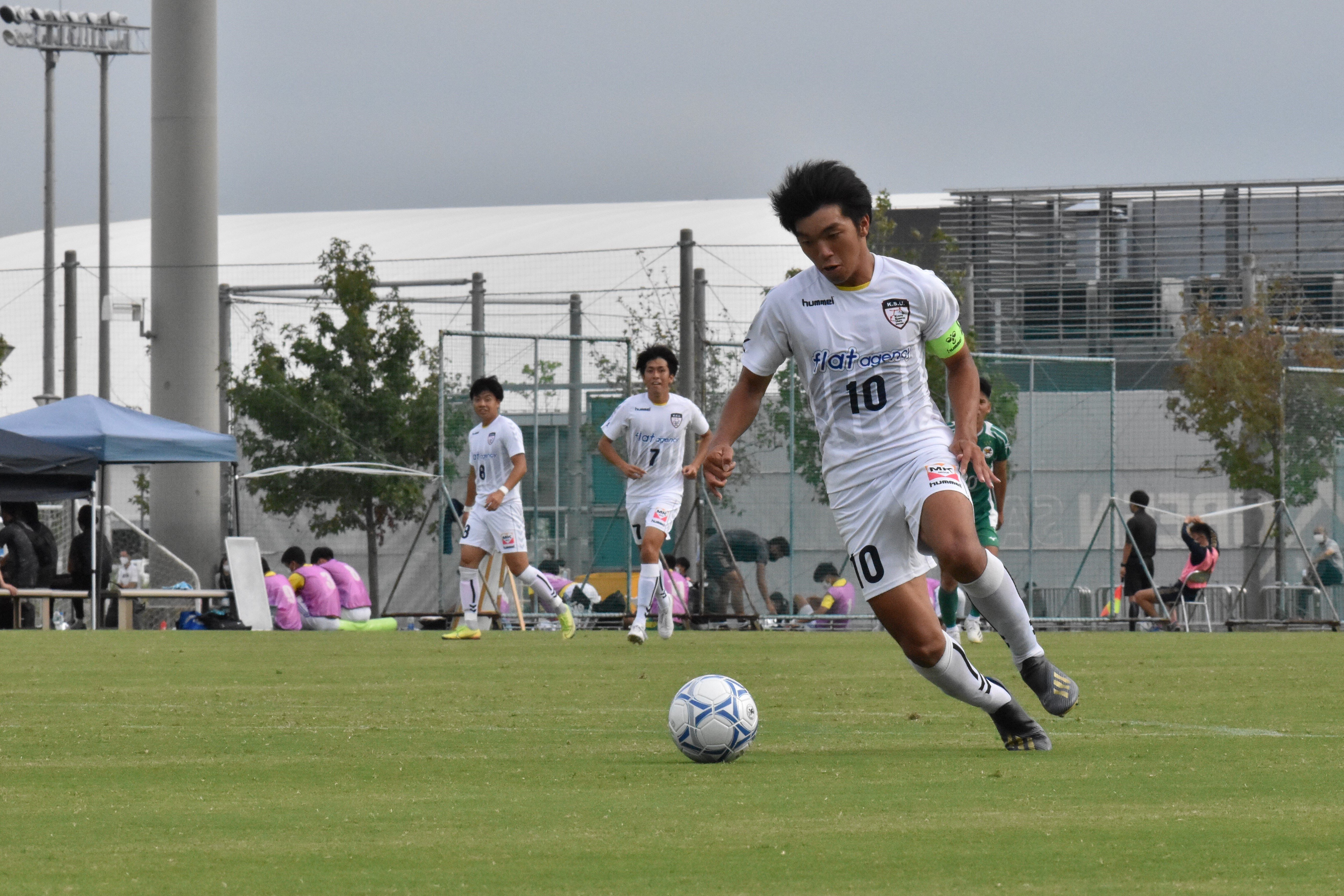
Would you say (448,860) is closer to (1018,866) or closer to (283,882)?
(283,882)

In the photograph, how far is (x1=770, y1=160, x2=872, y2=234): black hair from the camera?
6652 millimetres

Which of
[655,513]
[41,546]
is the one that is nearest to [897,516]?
[655,513]

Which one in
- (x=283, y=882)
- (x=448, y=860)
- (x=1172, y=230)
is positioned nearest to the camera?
(x=283, y=882)

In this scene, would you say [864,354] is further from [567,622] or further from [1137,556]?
[1137,556]

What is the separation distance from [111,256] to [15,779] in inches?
2246

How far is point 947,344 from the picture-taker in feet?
Result: 22.8

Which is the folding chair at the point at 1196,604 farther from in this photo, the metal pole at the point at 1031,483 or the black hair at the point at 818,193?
the black hair at the point at 818,193

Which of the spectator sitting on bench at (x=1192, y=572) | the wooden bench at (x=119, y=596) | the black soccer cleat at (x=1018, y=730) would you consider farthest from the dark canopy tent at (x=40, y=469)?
the black soccer cleat at (x=1018, y=730)

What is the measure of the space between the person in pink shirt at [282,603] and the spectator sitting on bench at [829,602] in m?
5.59

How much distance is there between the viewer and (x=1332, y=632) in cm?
2022

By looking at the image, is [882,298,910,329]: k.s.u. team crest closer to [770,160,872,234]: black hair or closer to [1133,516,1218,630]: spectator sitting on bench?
[770,160,872,234]: black hair

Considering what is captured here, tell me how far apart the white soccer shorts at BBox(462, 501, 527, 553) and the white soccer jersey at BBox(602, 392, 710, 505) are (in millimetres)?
1517

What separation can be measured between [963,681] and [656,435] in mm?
9984

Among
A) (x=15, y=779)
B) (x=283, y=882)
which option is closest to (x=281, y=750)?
(x=15, y=779)
